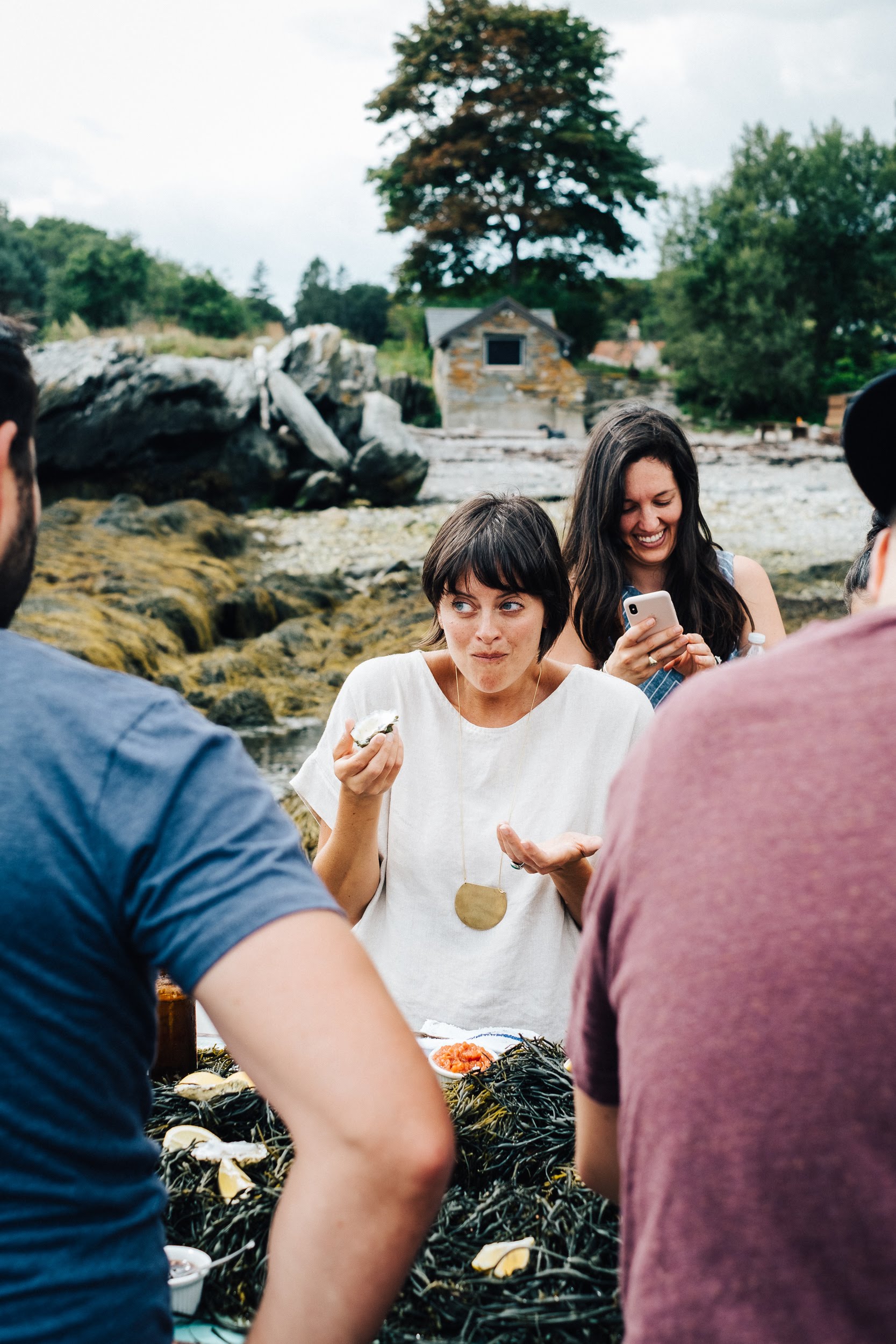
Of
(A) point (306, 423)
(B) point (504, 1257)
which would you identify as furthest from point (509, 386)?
(B) point (504, 1257)

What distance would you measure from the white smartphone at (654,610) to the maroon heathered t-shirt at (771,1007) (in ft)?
8.16

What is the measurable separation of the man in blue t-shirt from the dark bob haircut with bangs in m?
1.99

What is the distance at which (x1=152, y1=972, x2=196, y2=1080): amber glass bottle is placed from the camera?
2.41 m

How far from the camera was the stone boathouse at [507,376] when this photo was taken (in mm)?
37438

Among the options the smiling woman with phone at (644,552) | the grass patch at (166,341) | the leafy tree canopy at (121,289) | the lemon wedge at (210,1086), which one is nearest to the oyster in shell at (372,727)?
the lemon wedge at (210,1086)

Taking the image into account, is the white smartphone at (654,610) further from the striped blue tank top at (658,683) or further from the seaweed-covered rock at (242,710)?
the seaweed-covered rock at (242,710)

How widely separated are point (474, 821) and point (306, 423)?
20617 mm

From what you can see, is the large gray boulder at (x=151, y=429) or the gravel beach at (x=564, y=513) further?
the large gray boulder at (x=151, y=429)

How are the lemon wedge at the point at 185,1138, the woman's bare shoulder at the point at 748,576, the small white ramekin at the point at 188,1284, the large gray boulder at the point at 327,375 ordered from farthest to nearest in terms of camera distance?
the large gray boulder at the point at 327,375 < the woman's bare shoulder at the point at 748,576 < the lemon wedge at the point at 185,1138 < the small white ramekin at the point at 188,1284

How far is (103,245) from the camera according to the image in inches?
1406

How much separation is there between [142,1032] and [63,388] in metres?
21.1

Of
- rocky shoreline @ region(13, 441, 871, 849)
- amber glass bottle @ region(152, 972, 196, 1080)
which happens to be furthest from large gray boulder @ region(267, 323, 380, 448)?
amber glass bottle @ region(152, 972, 196, 1080)

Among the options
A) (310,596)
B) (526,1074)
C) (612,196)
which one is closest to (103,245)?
(612,196)

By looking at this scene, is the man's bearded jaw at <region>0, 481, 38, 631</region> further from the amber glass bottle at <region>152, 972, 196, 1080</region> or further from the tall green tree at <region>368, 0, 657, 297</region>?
the tall green tree at <region>368, 0, 657, 297</region>
